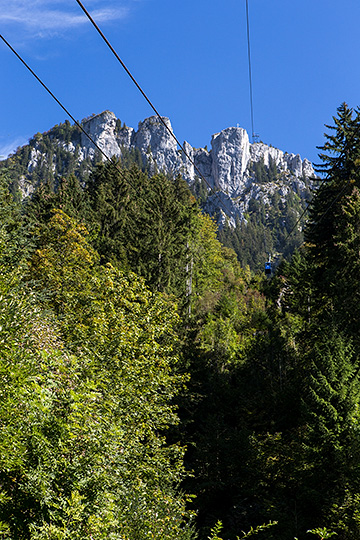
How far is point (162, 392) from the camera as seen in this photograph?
1340cm

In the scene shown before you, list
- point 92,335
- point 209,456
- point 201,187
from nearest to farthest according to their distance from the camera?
point 92,335, point 209,456, point 201,187

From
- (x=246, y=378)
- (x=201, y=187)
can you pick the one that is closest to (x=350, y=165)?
(x=246, y=378)

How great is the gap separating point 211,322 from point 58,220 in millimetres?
15525

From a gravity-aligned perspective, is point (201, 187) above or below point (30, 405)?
above

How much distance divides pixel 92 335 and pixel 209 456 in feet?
33.2

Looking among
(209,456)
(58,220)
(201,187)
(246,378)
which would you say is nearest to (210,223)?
(246,378)

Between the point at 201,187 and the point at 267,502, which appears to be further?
the point at 201,187

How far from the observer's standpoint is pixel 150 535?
728 cm

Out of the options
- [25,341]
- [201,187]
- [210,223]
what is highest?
[201,187]

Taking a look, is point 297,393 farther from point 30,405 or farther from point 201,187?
point 201,187

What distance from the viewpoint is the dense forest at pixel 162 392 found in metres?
5.78

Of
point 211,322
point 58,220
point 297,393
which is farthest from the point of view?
point 211,322

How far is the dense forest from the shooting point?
5777mm

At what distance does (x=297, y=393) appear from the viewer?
794 inches
